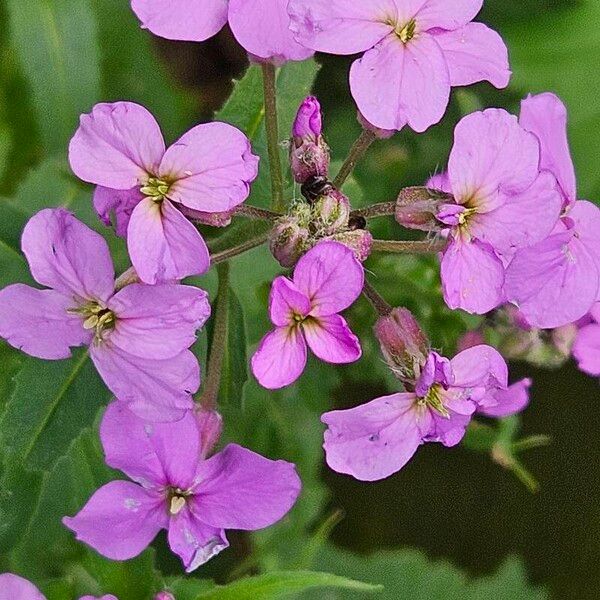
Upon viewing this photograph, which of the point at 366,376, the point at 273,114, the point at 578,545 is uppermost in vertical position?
the point at 273,114

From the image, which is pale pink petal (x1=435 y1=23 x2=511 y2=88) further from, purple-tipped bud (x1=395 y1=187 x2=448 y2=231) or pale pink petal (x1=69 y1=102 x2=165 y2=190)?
pale pink petal (x1=69 y1=102 x2=165 y2=190)

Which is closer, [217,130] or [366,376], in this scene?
[217,130]

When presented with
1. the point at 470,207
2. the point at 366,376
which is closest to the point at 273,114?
the point at 470,207

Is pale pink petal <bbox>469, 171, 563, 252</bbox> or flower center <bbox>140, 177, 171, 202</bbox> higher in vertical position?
flower center <bbox>140, 177, 171, 202</bbox>

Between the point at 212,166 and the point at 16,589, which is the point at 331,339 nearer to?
the point at 212,166

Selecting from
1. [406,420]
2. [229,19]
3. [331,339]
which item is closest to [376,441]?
[406,420]

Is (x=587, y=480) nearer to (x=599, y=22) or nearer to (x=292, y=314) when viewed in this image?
(x=599, y=22)

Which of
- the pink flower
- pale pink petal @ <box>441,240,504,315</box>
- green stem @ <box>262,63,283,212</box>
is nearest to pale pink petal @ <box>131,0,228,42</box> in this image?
the pink flower
